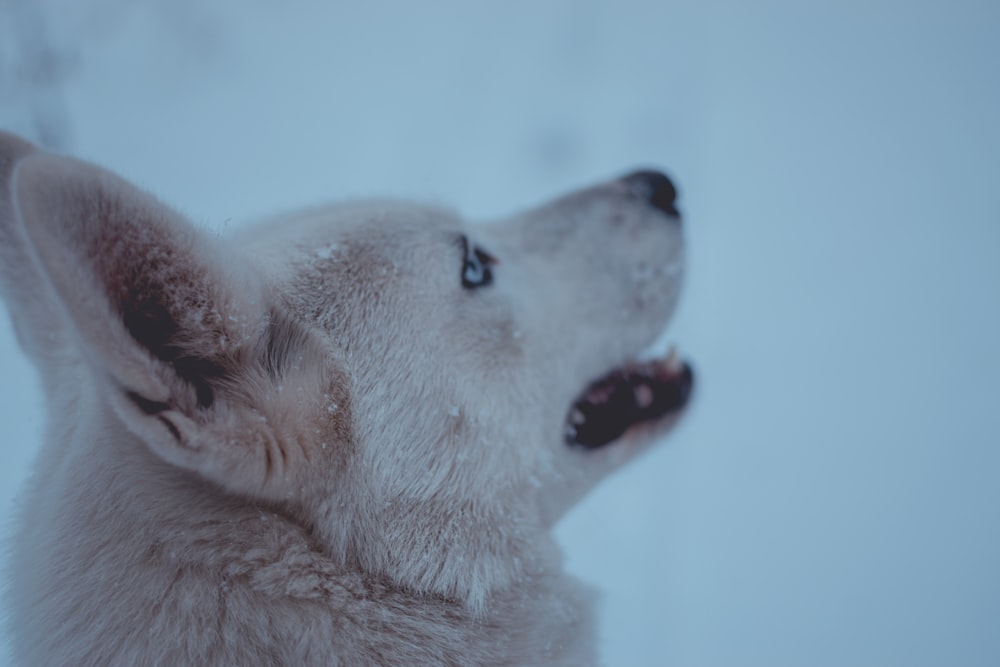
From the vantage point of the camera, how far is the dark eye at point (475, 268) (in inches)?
82.4

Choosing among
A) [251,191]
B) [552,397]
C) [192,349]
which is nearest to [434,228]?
[552,397]

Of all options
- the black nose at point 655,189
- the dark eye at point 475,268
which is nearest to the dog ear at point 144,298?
the dark eye at point 475,268

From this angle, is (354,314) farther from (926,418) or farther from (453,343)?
(926,418)

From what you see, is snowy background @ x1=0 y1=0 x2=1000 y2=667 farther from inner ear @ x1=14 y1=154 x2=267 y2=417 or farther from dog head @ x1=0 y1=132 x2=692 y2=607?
inner ear @ x1=14 y1=154 x2=267 y2=417

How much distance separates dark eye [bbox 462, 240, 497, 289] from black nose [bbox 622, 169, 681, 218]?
83 centimetres

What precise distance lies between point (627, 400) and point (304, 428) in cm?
126

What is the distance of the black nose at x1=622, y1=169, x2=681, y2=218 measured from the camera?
8.63 feet

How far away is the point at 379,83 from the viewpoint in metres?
4.77

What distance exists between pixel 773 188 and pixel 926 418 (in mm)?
1739

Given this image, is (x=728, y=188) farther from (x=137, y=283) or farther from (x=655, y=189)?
(x=137, y=283)

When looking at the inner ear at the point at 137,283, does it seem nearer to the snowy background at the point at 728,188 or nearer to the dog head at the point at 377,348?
the dog head at the point at 377,348

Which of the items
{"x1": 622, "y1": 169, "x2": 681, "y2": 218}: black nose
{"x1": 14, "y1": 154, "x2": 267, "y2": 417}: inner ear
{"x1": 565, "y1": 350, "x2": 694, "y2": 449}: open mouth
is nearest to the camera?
{"x1": 14, "y1": 154, "x2": 267, "y2": 417}: inner ear

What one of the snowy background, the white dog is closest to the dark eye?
the white dog

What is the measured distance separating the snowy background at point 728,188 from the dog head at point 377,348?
665 millimetres
